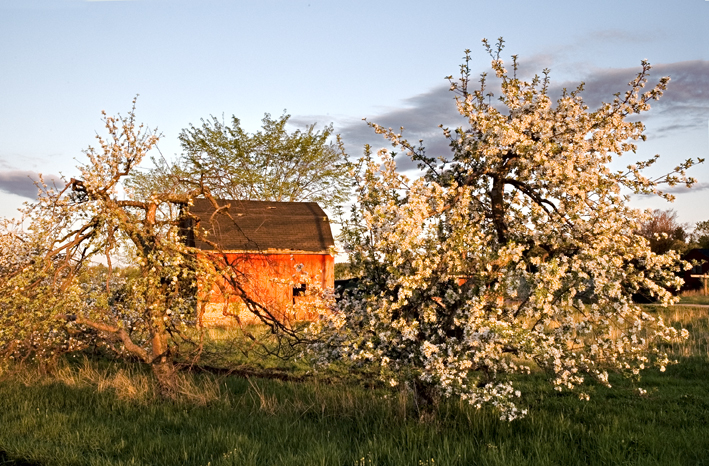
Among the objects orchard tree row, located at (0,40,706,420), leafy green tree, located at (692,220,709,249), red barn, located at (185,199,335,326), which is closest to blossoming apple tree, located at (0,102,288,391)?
orchard tree row, located at (0,40,706,420)

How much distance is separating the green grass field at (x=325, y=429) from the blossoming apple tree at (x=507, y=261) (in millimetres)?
724

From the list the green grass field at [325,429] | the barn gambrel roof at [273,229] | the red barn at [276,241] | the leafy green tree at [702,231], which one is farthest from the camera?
the leafy green tree at [702,231]

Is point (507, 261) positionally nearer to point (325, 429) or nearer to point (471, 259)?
point (471, 259)

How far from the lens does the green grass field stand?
8516 millimetres

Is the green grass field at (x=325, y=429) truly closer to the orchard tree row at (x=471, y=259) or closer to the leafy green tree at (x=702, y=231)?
the orchard tree row at (x=471, y=259)

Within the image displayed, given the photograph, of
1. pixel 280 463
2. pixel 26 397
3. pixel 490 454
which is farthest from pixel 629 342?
pixel 26 397

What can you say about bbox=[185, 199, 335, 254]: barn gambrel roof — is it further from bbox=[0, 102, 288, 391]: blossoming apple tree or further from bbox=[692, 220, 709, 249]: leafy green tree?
bbox=[692, 220, 709, 249]: leafy green tree

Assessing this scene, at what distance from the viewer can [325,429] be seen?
10.3 metres

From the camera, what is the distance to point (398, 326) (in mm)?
9648

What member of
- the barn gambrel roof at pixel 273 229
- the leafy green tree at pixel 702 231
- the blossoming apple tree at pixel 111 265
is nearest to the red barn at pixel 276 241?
the barn gambrel roof at pixel 273 229

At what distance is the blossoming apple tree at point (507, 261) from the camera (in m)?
9.35

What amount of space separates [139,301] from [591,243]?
9.55 meters

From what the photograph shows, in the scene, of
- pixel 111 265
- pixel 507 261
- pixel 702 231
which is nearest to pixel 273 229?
pixel 111 265

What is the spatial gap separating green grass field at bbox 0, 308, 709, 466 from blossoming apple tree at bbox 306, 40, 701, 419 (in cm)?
72
